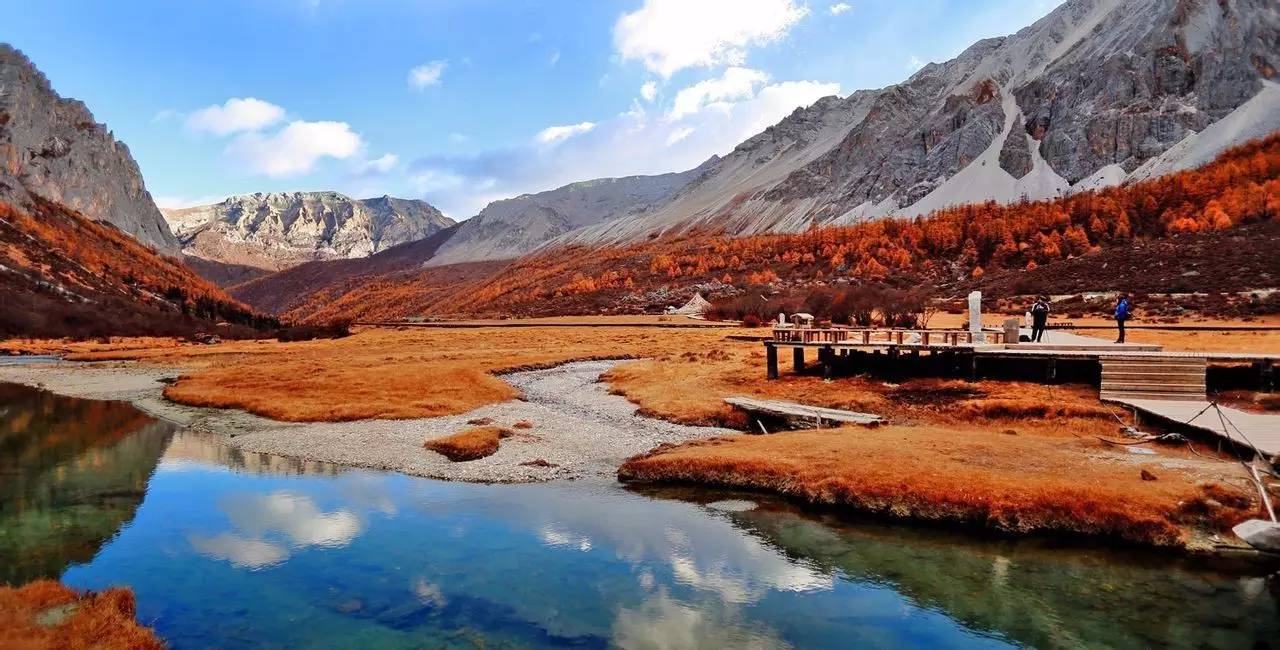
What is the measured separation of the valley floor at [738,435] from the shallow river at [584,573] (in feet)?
4.56

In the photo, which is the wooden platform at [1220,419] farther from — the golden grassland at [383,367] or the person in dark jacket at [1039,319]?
the golden grassland at [383,367]

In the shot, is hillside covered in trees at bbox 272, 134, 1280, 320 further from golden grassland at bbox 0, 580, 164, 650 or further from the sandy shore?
golden grassland at bbox 0, 580, 164, 650

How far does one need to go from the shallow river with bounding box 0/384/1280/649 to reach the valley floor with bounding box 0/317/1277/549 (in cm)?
139

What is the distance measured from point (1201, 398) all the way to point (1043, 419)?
5.94 m

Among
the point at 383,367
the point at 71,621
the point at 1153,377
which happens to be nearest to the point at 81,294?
the point at 383,367

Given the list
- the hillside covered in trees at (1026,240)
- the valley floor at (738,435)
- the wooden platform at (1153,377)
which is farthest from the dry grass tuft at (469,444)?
the hillside covered in trees at (1026,240)

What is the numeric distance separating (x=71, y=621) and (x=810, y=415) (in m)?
25.1

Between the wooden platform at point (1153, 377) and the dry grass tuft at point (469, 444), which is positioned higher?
the wooden platform at point (1153, 377)

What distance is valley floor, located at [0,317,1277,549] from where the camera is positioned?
1894cm

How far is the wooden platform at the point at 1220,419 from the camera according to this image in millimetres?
20625

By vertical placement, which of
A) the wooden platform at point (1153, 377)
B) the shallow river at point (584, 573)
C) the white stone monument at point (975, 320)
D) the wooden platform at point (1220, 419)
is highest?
the white stone monument at point (975, 320)

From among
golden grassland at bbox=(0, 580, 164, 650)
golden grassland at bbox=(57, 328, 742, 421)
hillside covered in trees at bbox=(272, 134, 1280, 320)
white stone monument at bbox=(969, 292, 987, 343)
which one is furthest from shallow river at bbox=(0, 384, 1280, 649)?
hillside covered in trees at bbox=(272, 134, 1280, 320)

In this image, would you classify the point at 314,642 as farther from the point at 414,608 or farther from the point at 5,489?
the point at 5,489

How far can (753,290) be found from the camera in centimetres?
15675
